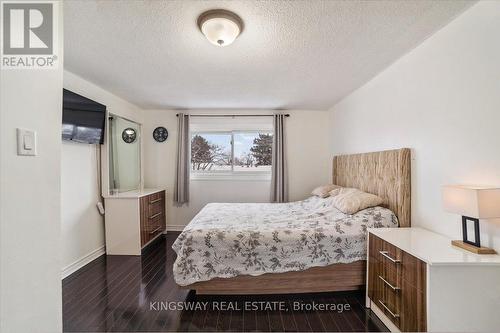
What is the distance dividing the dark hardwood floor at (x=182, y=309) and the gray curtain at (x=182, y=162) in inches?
68.7

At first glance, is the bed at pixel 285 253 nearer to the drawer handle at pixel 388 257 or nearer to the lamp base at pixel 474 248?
the drawer handle at pixel 388 257

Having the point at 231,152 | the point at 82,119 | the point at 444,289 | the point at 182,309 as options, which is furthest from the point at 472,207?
the point at 82,119

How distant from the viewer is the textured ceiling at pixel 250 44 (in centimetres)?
156

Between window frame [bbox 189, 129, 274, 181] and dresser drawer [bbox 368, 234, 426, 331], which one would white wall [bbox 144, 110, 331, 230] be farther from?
dresser drawer [bbox 368, 234, 426, 331]

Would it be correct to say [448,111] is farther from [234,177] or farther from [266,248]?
[234,177]

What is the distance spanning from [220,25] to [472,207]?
6.69 ft

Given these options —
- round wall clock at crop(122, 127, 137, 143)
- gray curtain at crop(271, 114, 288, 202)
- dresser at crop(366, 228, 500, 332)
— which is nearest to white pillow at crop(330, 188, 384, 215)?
dresser at crop(366, 228, 500, 332)

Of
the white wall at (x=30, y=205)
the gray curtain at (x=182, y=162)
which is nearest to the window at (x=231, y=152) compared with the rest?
the gray curtain at (x=182, y=162)

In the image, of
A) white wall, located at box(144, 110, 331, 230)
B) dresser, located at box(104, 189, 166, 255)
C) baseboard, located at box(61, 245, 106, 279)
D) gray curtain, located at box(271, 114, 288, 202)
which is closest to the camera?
baseboard, located at box(61, 245, 106, 279)

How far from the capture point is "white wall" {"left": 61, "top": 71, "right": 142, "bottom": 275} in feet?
8.66

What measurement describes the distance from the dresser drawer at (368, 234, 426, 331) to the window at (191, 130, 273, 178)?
2641mm

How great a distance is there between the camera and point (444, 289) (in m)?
1.39

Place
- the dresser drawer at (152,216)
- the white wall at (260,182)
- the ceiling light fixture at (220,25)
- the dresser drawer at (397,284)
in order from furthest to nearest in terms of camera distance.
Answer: the white wall at (260,182) < the dresser drawer at (152,216) < the ceiling light fixture at (220,25) < the dresser drawer at (397,284)

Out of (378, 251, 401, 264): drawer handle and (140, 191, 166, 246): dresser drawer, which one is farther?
(140, 191, 166, 246): dresser drawer
